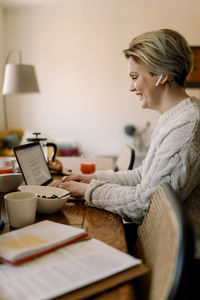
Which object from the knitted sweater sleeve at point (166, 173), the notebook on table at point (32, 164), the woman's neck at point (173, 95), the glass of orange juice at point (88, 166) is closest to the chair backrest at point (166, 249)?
the knitted sweater sleeve at point (166, 173)

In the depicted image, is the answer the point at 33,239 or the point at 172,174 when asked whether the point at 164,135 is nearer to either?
the point at 172,174

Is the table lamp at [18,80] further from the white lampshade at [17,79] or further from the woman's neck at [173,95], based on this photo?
the woman's neck at [173,95]

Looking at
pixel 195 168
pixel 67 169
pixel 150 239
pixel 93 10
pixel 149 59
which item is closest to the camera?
pixel 150 239

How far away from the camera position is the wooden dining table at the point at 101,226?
Answer: 586 mm

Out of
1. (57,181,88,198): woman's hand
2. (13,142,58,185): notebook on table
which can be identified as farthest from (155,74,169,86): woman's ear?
(13,142,58,185): notebook on table

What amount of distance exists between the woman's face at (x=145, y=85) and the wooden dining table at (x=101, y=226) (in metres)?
0.51

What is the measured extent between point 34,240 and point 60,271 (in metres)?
0.15

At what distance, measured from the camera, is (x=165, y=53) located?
1.15 metres

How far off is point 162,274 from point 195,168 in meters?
0.50

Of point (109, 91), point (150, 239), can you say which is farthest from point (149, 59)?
point (109, 91)

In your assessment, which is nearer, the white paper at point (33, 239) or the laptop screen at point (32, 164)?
the white paper at point (33, 239)

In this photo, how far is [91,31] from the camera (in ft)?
14.8

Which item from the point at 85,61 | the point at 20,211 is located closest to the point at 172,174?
the point at 20,211

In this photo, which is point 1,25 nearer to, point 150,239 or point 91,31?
point 91,31
